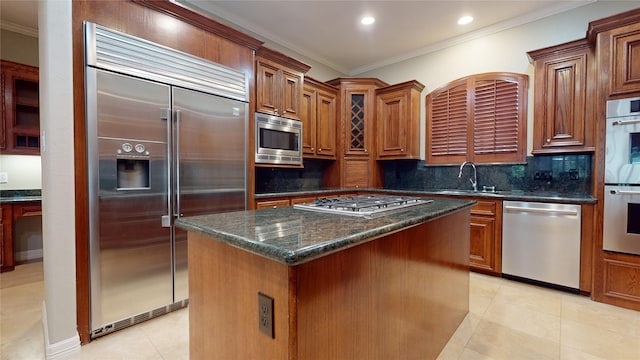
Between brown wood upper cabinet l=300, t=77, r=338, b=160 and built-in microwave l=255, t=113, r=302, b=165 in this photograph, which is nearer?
built-in microwave l=255, t=113, r=302, b=165

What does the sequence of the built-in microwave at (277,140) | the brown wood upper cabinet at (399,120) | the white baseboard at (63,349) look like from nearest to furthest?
the white baseboard at (63,349) → the built-in microwave at (277,140) → the brown wood upper cabinet at (399,120)

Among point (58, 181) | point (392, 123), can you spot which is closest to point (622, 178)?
point (392, 123)

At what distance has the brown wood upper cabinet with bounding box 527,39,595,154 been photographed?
271 centimetres

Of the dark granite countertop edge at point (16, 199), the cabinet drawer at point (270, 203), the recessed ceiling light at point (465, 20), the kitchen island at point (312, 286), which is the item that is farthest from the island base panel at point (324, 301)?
the dark granite countertop edge at point (16, 199)

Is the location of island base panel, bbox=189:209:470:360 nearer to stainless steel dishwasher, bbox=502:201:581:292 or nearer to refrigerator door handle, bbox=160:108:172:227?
refrigerator door handle, bbox=160:108:172:227

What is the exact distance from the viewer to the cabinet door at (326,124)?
13.3 feet

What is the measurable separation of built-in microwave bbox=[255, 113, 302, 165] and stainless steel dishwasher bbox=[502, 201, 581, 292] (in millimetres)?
2430

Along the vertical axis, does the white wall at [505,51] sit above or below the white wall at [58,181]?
above

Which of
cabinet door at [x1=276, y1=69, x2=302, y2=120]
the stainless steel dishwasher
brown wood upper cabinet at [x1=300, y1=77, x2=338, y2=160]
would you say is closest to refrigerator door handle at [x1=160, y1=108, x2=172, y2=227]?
cabinet door at [x1=276, y1=69, x2=302, y2=120]

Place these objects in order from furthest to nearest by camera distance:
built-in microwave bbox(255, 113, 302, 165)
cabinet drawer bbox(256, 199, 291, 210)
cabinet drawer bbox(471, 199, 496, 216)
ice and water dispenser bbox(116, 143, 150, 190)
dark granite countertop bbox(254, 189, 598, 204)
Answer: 1. built-in microwave bbox(255, 113, 302, 165)
2. cabinet drawer bbox(471, 199, 496, 216)
3. cabinet drawer bbox(256, 199, 291, 210)
4. dark granite countertop bbox(254, 189, 598, 204)
5. ice and water dispenser bbox(116, 143, 150, 190)

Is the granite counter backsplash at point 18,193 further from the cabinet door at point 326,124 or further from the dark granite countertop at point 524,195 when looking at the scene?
the cabinet door at point 326,124

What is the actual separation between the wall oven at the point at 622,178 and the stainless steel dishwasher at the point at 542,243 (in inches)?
8.8

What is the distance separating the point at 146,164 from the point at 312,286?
182 cm

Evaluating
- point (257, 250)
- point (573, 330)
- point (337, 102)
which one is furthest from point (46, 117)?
point (573, 330)
